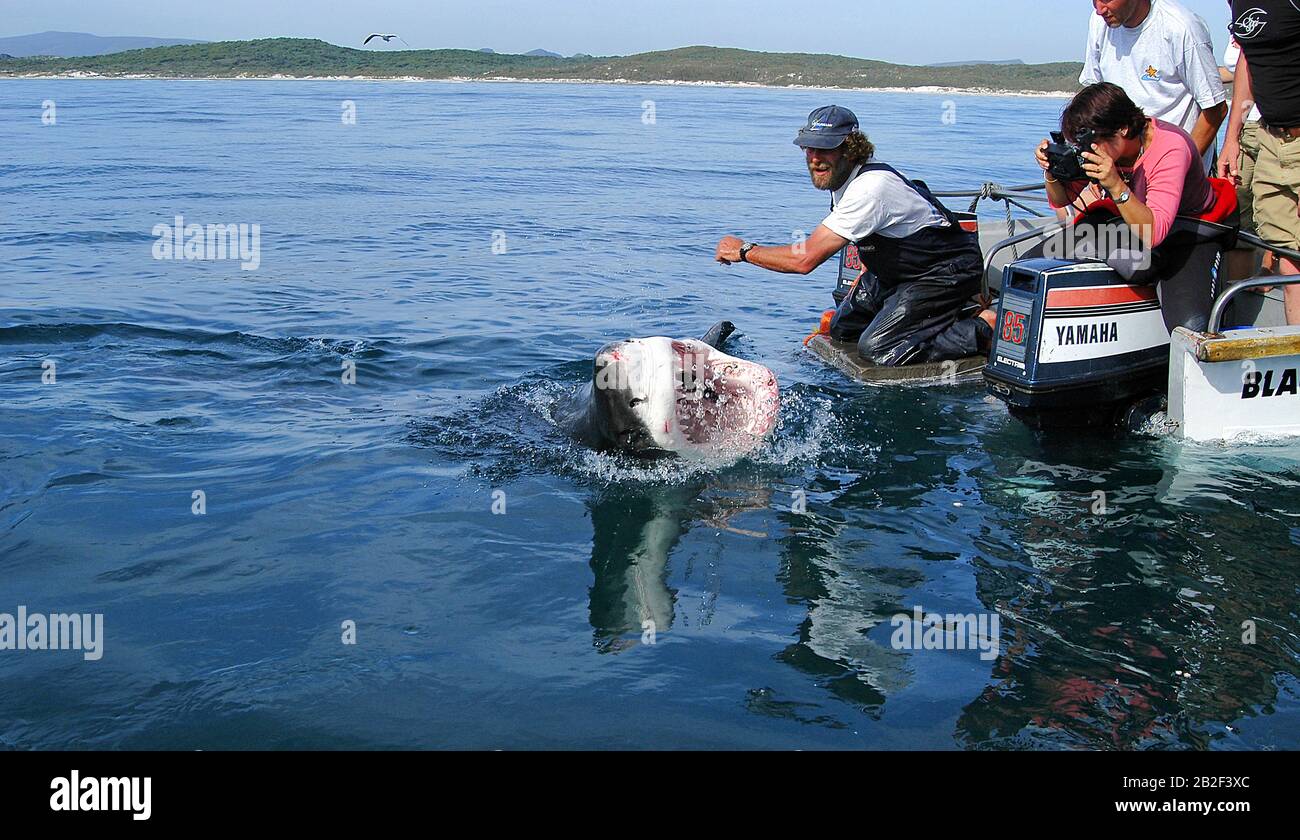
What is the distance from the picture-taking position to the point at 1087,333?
650 centimetres

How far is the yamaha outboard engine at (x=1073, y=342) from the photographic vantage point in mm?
6449

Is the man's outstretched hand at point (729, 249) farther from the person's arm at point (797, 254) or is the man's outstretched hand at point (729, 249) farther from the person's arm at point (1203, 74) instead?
the person's arm at point (1203, 74)

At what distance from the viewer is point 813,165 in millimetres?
7461

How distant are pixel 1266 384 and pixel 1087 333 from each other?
3.25 feet

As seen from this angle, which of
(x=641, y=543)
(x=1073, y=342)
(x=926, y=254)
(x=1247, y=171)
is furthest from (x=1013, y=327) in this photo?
(x=641, y=543)

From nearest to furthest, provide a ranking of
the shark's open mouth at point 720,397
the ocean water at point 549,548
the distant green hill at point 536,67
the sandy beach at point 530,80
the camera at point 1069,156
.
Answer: the ocean water at point 549,548 < the shark's open mouth at point 720,397 < the camera at point 1069,156 < the sandy beach at point 530,80 < the distant green hill at point 536,67

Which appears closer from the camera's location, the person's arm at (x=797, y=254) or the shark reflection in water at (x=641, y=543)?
the shark reflection in water at (x=641, y=543)

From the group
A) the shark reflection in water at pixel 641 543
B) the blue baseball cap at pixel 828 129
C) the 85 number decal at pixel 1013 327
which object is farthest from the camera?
the blue baseball cap at pixel 828 129

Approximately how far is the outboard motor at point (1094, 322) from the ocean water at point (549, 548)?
14.0 inches

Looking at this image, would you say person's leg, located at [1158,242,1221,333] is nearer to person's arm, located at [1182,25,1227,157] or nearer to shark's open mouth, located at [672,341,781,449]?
person's arm, located at [1182,25,1227,157]

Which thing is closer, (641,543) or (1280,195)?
(641,543)

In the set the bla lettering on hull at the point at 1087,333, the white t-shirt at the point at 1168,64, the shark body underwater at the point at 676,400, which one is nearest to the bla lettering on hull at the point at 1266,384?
the bla lettering on hull at the point at 1087,333

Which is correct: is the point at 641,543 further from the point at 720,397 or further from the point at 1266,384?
the point at 1266,384

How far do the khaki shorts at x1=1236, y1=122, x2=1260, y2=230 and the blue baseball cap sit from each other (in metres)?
2.37
